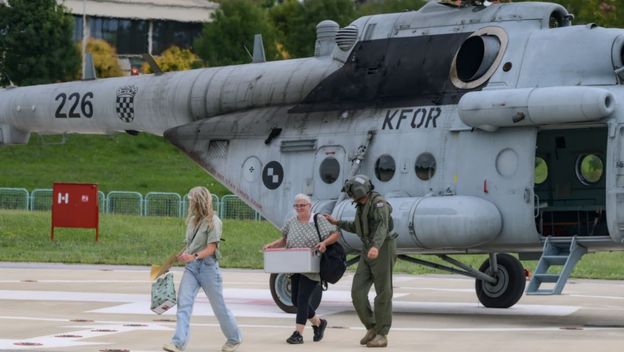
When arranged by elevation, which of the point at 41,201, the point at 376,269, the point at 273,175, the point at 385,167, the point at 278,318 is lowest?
the point at 41,201

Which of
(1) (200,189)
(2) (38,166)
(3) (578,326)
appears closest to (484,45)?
(3) (578,326)

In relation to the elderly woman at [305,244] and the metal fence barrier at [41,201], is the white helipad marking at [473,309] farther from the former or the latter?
the metal fence barrier at [41,201]

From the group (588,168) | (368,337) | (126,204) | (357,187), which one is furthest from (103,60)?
(368,337)

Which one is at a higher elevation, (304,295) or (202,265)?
(202,265)

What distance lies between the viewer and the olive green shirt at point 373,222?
14867 mm

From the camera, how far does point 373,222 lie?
1507cm

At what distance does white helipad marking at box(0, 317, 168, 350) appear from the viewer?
14.4 metres

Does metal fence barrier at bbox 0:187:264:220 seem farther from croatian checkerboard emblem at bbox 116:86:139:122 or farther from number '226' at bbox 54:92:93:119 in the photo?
croatian checkerboard emblem at bbox 116:86:139:122

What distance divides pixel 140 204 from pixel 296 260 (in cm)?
2700

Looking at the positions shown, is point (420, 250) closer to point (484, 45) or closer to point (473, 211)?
A: point (473, 211)

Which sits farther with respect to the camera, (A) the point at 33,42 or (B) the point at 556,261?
(A) the point at 33,42

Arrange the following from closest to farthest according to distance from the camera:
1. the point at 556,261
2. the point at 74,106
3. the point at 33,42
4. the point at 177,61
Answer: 1. the point at 556,261
2. the point at 74,106
3. the point at 33,42
4. the point at 177,61

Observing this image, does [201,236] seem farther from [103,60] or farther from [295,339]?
[103,60]

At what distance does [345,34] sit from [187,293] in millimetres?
6694
